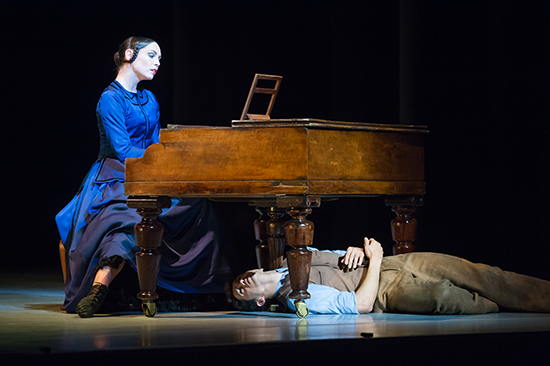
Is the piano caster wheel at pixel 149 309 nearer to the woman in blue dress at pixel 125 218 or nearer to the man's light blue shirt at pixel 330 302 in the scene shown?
the woman in blue dress at pixel 125 218

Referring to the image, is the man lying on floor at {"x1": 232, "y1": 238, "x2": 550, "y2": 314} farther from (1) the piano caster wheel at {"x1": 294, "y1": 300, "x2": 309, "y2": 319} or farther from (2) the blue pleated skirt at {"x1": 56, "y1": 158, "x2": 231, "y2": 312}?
(2) the blue pleated skirt at {"x1": 56, "y1": 158, "x2": 231, "y2": 312}

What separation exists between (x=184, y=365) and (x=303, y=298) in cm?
102

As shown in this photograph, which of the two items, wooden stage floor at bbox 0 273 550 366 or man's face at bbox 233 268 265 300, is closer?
Answer: wooden stage floor at bbox 0 273 550 366

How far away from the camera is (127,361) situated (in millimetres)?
2799

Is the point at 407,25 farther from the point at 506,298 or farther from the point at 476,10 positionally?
the point at 506,298

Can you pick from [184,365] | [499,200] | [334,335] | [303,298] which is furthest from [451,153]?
[184,365]

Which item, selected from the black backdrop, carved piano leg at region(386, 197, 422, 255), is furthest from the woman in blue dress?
the black backdrop

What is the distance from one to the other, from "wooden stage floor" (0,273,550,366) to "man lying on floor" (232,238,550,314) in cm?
8

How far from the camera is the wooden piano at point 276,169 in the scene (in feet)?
11.9

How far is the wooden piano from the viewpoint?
3.63m

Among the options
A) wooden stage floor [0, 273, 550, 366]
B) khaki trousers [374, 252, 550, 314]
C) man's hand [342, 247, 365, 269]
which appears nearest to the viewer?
wooden stage floor [0, 273, 550, 366]

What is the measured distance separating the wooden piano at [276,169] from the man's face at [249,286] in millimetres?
254

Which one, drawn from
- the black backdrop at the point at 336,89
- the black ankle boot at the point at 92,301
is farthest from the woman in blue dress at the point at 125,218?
the black backdrop at the point at 336,89

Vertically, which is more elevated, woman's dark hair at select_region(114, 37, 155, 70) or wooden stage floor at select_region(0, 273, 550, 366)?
Result: woman's dark hair at select_region(114, 37, 155, 70)
